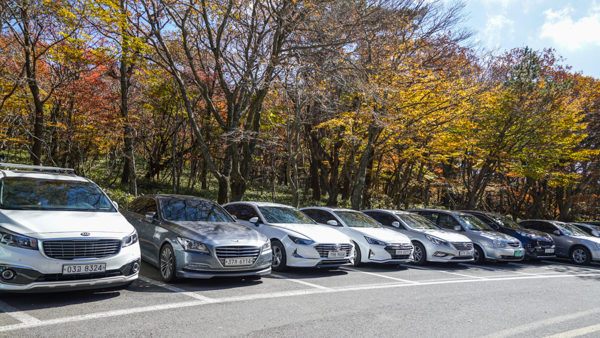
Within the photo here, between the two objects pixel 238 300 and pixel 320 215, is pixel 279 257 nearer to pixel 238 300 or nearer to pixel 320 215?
pixel 238 300

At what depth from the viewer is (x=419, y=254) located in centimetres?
1170

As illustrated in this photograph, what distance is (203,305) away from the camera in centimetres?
600

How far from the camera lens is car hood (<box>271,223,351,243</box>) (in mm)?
8992

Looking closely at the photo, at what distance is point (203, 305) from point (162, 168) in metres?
19.7

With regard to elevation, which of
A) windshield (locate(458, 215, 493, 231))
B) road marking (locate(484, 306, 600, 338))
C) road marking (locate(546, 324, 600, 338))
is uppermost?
windshield (locate(458, 215, 493, 231))

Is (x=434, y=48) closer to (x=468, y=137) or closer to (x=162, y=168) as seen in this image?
(x=468, y=137)

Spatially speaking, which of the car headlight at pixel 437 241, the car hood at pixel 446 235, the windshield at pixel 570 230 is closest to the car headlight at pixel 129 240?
the car headlight at pixel 437 241

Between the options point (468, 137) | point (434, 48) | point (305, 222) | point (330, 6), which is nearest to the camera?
point (305, 222)

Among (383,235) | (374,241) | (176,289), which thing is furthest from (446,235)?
(176,289)

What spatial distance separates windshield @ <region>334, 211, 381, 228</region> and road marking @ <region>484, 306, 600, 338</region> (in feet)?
17.5

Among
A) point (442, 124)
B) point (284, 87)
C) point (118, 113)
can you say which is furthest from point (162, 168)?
point (442, 124)

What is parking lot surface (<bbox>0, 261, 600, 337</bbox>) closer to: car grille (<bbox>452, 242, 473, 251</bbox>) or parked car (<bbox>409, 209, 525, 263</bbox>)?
car grille (<bbox>452, 242, 473, 251</bbox>)

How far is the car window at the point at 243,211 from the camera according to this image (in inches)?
402

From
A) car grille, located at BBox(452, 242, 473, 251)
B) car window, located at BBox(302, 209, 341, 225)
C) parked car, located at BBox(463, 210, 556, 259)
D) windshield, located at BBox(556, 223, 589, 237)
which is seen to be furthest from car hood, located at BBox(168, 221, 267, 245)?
windshield, located at BBox(556, 223, 589, 237)
